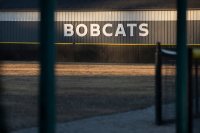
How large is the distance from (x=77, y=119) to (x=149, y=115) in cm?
160

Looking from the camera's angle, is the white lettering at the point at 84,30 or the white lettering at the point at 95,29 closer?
the white lettering at the point at 95,29

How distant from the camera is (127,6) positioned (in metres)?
51.0

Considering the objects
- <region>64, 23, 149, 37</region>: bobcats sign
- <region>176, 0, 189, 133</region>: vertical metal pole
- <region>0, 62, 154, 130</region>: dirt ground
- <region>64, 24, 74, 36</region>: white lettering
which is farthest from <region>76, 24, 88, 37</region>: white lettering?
<region>176, 0, 189, 133</region>: vertical metal pole

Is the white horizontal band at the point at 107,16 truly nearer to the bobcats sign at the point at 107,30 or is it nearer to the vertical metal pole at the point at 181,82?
the bobcats sign at the point at 107,30

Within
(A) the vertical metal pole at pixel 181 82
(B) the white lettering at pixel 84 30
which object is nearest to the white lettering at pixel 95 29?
(B) the white lettering at pixel 84 30

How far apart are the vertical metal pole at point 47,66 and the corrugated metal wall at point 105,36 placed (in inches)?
1728

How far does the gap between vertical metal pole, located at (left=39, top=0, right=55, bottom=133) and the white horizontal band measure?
4465 centimetres

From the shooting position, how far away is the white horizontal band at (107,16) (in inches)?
1924

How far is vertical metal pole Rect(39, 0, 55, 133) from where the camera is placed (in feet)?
14.2

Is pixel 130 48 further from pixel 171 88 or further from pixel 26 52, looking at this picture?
pixel 171 88

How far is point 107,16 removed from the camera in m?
50.4

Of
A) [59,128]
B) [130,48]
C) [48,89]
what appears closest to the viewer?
[48,89]

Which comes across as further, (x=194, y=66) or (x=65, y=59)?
(x=65, y=59)

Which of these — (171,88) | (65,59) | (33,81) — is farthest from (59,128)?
(65,59)
